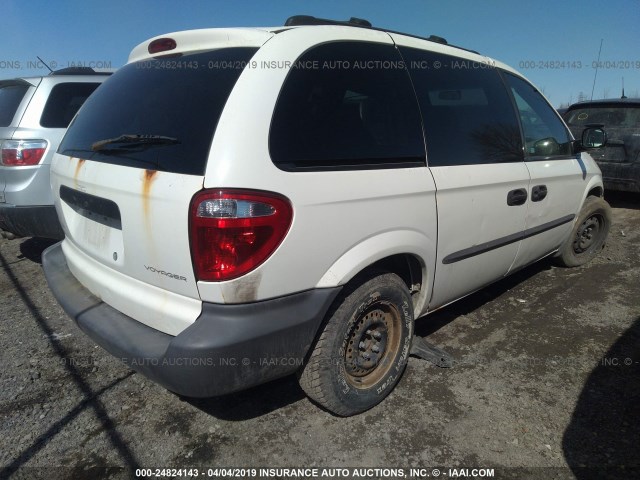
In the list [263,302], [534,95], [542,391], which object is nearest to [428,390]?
[542,391]

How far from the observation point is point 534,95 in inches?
139

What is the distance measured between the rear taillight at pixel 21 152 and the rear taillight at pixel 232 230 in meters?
3.11

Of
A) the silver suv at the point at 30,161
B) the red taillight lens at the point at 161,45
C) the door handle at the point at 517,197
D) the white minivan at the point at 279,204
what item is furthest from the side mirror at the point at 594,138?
the silver suv at the point at 30,161

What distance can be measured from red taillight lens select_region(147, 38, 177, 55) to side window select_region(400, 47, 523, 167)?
1216mm

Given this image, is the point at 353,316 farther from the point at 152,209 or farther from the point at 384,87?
the point at 384,87

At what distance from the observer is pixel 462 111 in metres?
2.63

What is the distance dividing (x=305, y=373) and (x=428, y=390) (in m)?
0.84

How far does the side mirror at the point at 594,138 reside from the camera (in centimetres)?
365

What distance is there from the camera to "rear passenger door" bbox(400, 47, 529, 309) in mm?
2369

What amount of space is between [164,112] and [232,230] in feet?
2.32

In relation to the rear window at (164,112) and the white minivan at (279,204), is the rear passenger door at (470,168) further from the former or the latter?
the rear window at (164,112)

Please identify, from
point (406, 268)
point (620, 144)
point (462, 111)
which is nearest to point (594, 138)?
point (462, 111)

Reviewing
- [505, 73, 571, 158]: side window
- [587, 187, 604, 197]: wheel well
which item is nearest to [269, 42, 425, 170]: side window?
[505, 73, 571, 158]: side window

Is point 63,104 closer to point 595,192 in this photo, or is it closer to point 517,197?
point 517,197
